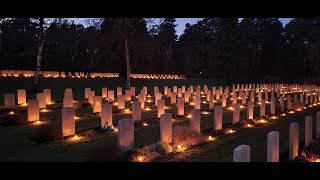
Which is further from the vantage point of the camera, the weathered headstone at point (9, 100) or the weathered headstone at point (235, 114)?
the weathered headstone at point (9, 100)

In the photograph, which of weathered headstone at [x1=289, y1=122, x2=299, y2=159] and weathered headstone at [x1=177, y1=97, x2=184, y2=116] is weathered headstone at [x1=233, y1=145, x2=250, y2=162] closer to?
weathered headstone at [x1=289, y1=122, x2=299, y2=159]

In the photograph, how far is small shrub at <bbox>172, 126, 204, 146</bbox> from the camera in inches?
314

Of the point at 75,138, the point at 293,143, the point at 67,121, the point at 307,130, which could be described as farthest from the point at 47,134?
the point at 307,130

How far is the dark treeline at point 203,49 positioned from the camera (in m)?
38.9

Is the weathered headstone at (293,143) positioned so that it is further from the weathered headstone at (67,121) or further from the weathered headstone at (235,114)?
the weathered headstone at (67,121)

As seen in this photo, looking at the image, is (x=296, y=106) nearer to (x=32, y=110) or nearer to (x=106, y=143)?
(x=106, y=143)

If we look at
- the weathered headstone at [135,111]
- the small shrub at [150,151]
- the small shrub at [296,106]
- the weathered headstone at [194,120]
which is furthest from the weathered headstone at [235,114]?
the small shrub at [296,106]

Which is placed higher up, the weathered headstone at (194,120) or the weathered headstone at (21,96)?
the weathered headstone at (21,96)

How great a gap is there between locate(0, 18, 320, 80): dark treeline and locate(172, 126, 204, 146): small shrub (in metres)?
27.9

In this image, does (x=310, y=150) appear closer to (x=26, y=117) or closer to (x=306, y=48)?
(x=26, y=117)

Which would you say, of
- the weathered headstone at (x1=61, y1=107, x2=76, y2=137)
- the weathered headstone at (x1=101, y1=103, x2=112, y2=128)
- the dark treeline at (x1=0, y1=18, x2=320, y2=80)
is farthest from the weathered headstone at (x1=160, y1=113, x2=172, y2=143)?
the dark treeline at (x1=0, y1=18, x2=320, y2=80)

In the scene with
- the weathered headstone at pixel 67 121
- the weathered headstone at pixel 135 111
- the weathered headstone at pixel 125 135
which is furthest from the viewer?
the weathered headstone at pixel 135 111

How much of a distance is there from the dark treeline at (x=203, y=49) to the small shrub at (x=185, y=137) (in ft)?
91.7

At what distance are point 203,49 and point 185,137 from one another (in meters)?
48.7
